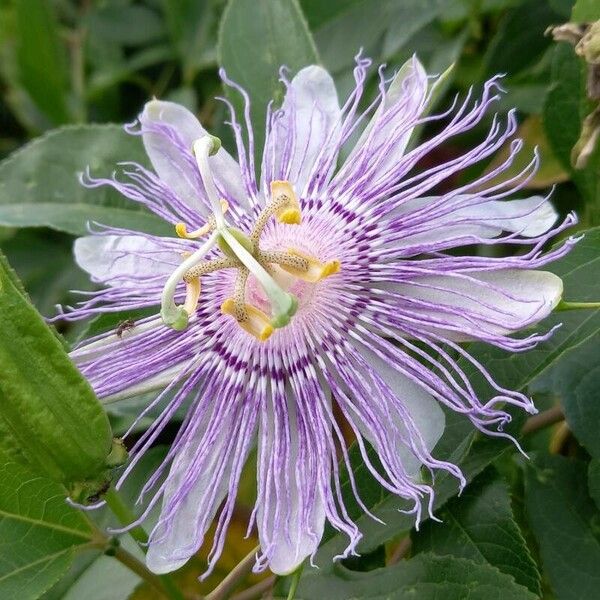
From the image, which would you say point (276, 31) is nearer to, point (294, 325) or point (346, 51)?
point (346, 51)

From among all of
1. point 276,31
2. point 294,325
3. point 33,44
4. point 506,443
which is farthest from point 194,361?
point 33,44

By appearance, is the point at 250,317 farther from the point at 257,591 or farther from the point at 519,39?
the point at 519,39

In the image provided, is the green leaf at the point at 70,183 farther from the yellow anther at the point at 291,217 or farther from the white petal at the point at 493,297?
the white petal at the point at 493,297

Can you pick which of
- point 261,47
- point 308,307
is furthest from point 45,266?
point 308,307

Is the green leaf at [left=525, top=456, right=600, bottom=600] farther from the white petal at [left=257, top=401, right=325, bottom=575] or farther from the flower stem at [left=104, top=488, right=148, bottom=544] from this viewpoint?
the flower stem at [left=104, top=488, right=148, bottom=544]

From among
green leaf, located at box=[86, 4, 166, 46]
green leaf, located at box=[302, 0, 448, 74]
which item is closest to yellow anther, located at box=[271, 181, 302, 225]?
green leaf, located at box=[302, 0, 448, 74]

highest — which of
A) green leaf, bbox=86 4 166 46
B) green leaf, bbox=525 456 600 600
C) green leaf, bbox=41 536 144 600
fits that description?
green leaf, bbox=86 4 166 46
